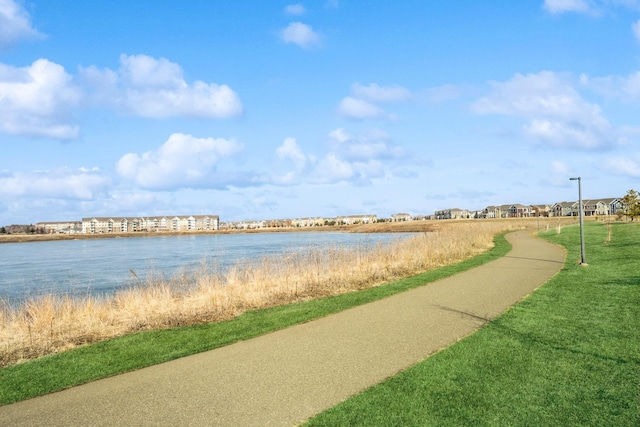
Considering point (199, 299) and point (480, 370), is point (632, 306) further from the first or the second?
point (199, 299)

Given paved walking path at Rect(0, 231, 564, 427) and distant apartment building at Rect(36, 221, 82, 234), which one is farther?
distant apartment building at Rect(36, 221, 82, 234)

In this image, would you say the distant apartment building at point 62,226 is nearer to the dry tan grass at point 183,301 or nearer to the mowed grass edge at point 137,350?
the dry tan grass at point 183,301

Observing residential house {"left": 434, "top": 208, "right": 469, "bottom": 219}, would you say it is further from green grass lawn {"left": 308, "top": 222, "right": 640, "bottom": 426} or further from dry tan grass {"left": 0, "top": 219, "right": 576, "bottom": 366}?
green grass lawn {"left": 308, "top": 222, "right": 640, "bottom": 426}

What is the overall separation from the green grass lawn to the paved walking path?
0.43 m

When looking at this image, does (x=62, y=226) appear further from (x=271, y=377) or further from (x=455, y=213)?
(x=271, y=377)

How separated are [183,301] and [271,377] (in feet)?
21.2

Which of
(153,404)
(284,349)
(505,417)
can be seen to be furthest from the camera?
(284,349)

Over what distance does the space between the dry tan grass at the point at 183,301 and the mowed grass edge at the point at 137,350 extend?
0.72 m

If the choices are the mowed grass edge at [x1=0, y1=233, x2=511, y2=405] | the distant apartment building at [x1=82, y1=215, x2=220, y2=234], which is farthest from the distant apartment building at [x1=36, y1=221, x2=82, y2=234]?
the mowed grass edge at [x1=0, y1=233, x2=511, y2=405]

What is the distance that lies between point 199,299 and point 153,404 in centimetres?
643

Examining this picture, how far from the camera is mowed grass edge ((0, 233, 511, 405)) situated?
6113 millimetres

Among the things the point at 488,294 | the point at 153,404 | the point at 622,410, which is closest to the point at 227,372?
the point at 153,404

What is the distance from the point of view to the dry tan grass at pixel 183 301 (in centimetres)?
868

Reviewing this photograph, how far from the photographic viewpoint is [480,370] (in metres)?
5.77
